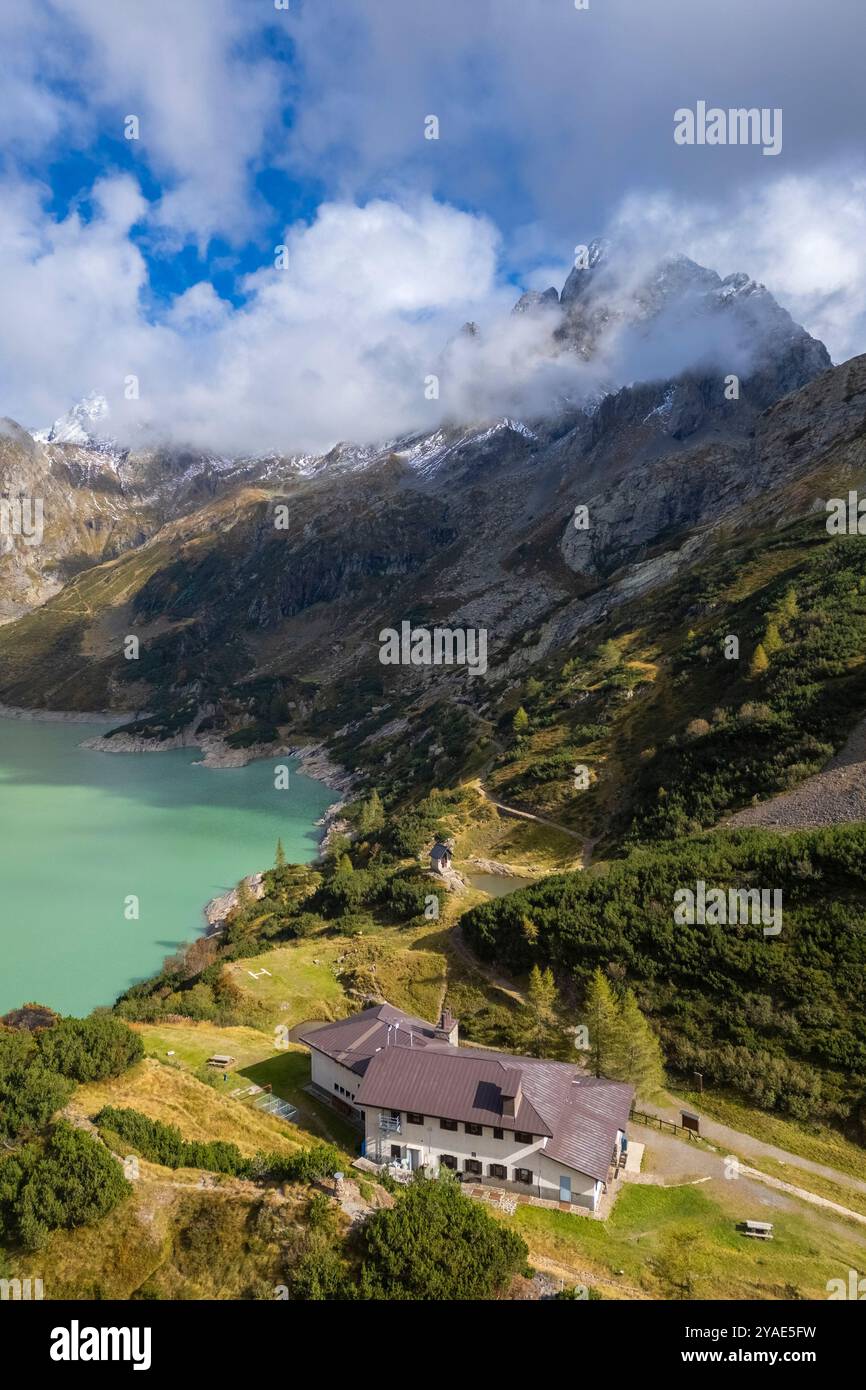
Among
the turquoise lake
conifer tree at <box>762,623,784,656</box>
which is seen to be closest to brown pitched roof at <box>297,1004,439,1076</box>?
the turquoise lake

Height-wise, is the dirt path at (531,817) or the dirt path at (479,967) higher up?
the dirt path at (531,817)

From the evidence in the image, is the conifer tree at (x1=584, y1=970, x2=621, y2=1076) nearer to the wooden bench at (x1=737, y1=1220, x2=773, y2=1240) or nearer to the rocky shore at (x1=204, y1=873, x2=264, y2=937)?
the wooden bench at (x1=737, y1=1220, x2=773, y2=1240)

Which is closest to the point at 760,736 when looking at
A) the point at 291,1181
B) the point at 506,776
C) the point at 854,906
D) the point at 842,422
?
the point at 854,906

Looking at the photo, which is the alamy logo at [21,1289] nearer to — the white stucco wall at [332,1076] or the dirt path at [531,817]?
the white stucco wall at [332,1076]

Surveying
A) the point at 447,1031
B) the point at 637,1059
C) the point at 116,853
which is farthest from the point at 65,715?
the point at 637,1059

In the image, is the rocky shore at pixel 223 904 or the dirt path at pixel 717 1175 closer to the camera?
the dirt path at pixel 717 1175

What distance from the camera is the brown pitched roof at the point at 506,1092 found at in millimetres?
21438

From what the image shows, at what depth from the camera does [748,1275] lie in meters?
17.5
